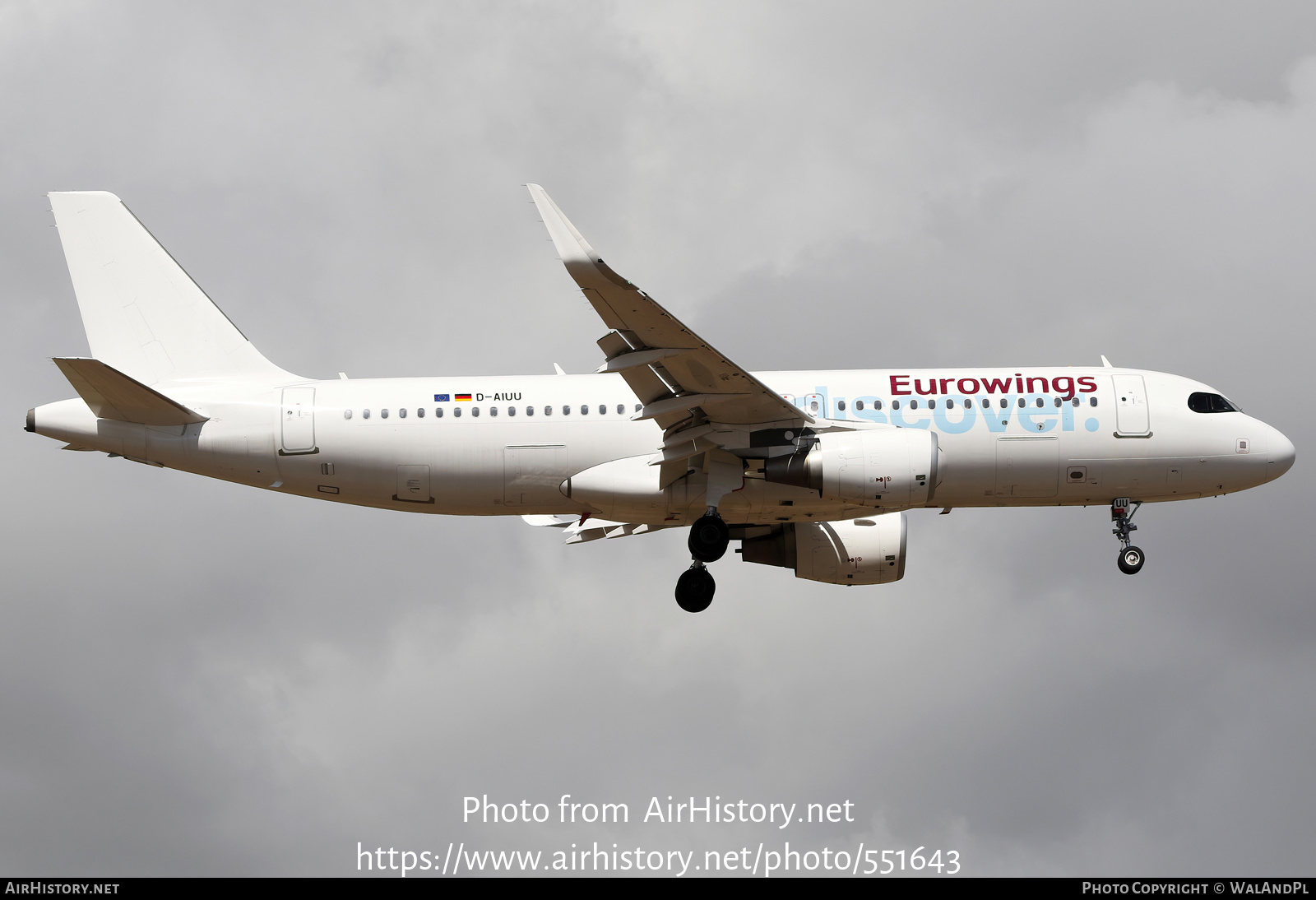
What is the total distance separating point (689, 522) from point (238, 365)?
12994 millimetres

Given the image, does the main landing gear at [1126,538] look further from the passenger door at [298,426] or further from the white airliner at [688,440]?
the passenger door at [298,426]

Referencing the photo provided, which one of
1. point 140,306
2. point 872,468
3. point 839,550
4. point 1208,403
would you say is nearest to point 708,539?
point 872,468

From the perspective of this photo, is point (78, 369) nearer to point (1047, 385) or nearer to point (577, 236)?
point (577, 236)

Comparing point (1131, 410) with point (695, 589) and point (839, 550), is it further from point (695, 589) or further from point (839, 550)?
point (695, 589)

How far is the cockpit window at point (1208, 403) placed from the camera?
125ft

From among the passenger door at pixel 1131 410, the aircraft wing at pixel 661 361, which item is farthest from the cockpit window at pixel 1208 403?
the aircraft wing at pixel 661 361

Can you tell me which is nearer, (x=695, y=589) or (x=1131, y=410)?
(x=1131, y=410)

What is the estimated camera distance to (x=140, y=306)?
40.8 m

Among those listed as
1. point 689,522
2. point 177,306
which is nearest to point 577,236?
point 689,522

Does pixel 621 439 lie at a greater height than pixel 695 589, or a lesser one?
greater

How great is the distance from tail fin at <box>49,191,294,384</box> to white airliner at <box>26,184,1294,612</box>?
1.48 m

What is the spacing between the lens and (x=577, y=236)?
29.5 meters

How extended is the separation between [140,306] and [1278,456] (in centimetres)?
3099

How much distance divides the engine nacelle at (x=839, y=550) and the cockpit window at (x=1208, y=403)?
835cm
